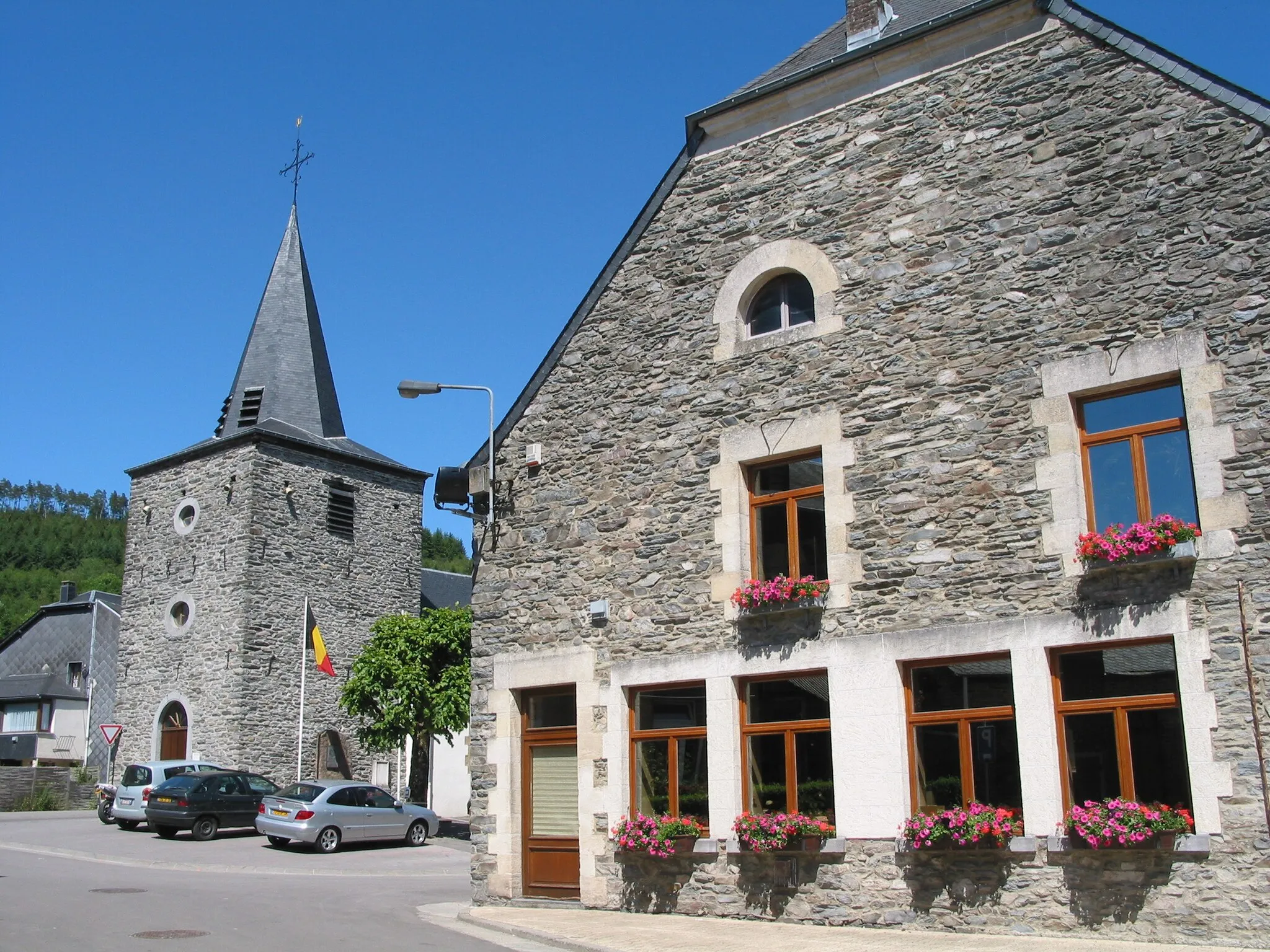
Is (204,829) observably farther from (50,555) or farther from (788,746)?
(50,555)

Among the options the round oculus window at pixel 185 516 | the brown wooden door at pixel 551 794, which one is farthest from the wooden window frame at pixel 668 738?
the round oculus window at pixel 185 516

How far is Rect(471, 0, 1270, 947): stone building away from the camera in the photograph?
888 centimetres

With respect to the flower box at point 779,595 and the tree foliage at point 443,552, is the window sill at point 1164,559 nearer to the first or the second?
the flower box at point 779,595

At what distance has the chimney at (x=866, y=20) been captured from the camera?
1215 cm

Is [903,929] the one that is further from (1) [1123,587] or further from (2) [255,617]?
(2) [255,617]

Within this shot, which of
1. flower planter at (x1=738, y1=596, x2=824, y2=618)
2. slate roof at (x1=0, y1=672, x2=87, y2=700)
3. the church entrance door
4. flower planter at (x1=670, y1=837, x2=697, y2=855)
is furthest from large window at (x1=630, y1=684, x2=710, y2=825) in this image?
slate roof at (x1=0, y1=672, x2=87, y2=700)

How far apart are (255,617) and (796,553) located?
20.9 m

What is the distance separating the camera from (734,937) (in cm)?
956

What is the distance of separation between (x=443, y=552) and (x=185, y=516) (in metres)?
41.4

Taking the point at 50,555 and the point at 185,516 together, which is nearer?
the point at 185,516

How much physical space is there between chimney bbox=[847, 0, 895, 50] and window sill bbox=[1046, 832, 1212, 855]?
768 centimetres

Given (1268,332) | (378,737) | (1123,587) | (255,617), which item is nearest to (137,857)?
(378,737)

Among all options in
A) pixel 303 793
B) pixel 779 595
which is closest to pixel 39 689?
pixel 303 793

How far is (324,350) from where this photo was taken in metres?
34.8
